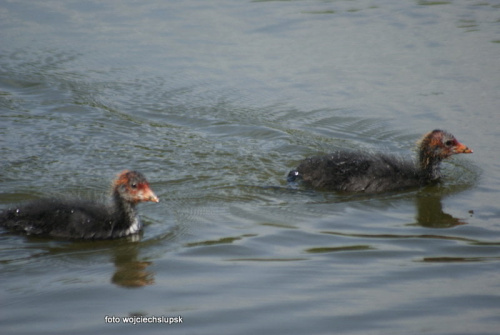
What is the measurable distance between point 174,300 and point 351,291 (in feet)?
4.01

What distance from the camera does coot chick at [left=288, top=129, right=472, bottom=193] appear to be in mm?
8102

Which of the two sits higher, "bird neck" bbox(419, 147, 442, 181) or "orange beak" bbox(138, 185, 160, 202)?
"orange beak" bbox(138, 185, 160, 202)

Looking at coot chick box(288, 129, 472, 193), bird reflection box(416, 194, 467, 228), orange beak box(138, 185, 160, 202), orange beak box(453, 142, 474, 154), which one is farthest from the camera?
orange beak box(453, 142, 474, 154)

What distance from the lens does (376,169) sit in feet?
26.7

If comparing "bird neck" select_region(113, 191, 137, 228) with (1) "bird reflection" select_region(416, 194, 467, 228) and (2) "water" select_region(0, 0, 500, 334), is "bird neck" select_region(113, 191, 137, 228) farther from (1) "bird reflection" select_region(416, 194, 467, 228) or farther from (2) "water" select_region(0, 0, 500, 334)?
(1) "bird reflection" select_region(416, 194, 467, 228)

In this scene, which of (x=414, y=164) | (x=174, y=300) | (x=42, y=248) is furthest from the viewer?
(x=414, y=164)

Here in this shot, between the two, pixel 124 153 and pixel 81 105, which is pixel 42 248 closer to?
pixel 124 153

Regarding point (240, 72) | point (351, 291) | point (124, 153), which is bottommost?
point (351, 291)

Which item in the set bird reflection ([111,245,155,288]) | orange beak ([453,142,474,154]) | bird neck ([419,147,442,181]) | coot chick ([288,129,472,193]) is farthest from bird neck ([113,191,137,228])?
orange beak ([453,142,474,154])

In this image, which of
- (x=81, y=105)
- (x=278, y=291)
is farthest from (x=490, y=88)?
(x=278, y=291)

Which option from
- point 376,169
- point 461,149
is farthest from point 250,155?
point 461,149

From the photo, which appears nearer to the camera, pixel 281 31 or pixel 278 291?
pixel 278 291

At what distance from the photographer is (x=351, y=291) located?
5555 mm

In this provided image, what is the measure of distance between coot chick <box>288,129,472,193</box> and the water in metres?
0.18
